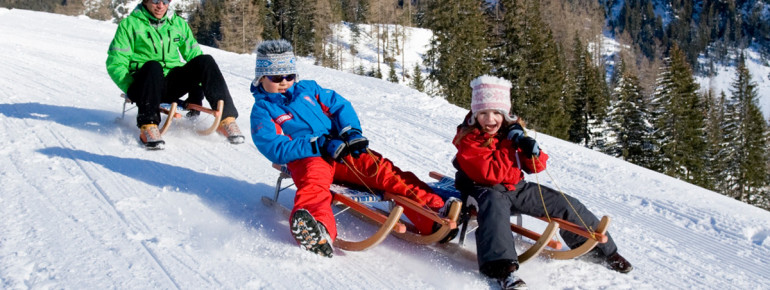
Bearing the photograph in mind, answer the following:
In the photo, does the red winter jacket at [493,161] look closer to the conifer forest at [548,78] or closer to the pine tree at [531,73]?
the conifer forest at [548,78]

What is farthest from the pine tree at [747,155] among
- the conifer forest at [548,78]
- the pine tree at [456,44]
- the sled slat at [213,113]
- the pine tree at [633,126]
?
the sled slat at [213,113]

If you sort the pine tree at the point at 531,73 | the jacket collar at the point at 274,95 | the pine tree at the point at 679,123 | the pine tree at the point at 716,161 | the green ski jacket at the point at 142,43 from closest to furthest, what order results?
the jacket collar at the point at 274,95
the green ski jacket at the point at 142,43
the pine tree at the point at 531,73
the pine tree at the point at 679,123
the pine tree at the point at 716,161

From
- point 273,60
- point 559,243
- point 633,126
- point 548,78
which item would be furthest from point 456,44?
point 559,243

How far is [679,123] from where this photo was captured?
28.0 metres

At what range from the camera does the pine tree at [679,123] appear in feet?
89.1

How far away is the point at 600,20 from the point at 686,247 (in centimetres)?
6471

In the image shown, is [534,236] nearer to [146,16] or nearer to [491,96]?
[491,96]

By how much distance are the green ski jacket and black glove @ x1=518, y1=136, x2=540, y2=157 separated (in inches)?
143

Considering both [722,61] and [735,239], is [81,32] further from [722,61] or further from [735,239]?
[722,61]

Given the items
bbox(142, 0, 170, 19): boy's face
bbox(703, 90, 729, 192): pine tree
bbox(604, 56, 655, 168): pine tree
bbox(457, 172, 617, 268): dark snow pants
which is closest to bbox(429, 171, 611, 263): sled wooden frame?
bbox(457, 172, 617, 268): dark snow pants

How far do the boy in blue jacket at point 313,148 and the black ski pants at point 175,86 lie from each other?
1.61m

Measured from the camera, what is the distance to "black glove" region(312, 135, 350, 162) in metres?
3.02

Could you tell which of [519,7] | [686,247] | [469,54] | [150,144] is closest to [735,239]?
[686,247]

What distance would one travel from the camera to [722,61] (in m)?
88.2
